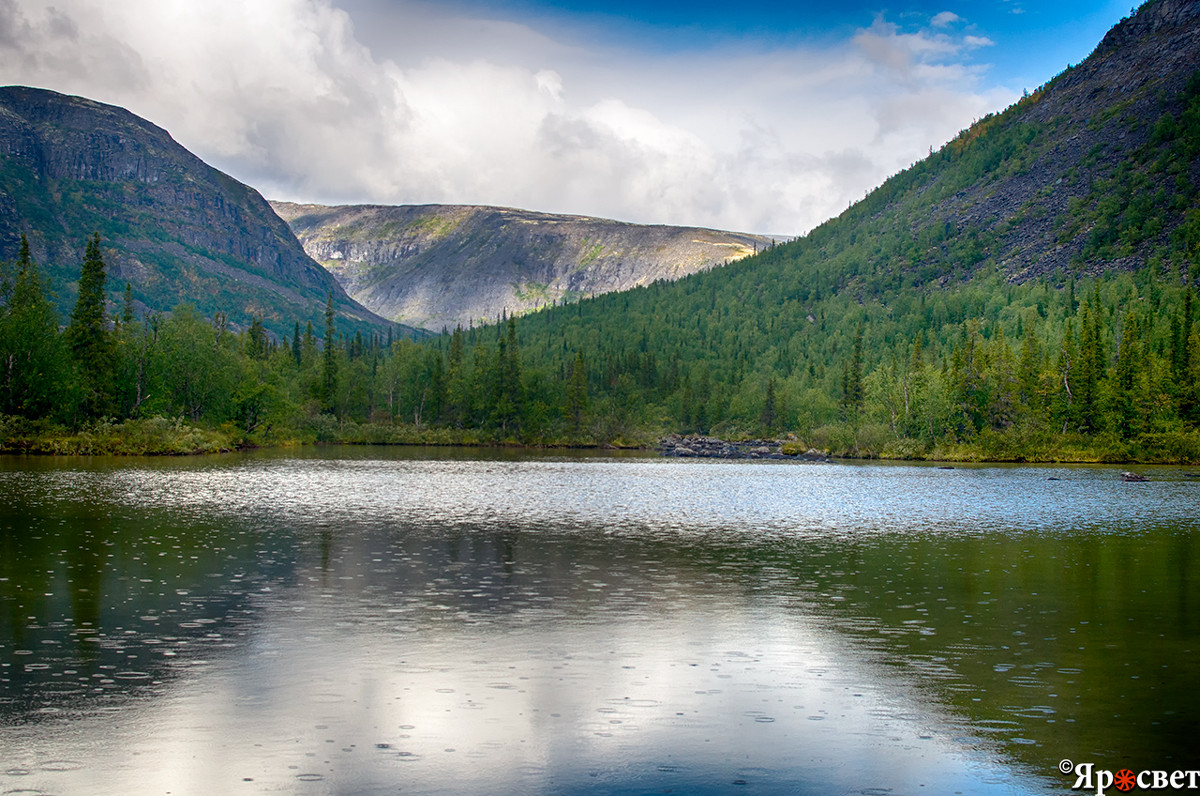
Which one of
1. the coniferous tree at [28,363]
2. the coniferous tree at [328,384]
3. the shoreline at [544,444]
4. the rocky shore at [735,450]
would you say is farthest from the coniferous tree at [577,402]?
the coniferous tree at [28,363]

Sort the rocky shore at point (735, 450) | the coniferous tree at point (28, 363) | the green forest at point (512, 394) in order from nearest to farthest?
1. the coniferous tree at point (28, 363)
2. the green forest at point (512, 394)
3. the rocky shore at point (735, 450)

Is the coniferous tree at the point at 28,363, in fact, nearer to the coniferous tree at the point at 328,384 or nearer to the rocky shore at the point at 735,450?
the coniferous tree at the point at 328,384

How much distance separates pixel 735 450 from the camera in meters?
159

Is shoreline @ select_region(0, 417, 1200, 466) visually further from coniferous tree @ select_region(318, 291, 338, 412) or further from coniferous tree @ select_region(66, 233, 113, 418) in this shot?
coniferous tree @ select_region(318, 291, 338, 412)

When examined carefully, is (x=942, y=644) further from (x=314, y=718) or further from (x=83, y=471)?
(x=83, y=471)

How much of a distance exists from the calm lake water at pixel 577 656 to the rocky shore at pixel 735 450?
10171 cm

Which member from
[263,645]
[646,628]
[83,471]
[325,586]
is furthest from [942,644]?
[83,471]

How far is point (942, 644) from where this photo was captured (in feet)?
64.7

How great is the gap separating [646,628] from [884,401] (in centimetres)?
14199

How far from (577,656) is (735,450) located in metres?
143

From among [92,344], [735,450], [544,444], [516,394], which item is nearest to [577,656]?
[92,344]

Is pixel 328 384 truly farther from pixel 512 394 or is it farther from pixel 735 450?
pixel 735 450

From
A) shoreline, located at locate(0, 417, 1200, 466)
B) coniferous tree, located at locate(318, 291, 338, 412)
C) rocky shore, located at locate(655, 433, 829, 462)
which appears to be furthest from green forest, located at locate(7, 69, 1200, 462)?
rocky shore, located at locate(655, 433, 829, 462)

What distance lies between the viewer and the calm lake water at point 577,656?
40.2 feet
